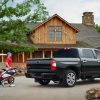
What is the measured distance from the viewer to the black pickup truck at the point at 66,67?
1919 centimetres

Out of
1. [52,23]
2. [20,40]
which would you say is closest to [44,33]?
[52,23]

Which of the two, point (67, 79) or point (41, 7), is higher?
point (41, 7)

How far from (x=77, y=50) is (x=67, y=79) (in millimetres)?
1742

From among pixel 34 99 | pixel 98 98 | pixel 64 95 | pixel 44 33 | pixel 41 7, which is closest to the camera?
pixel 98 98

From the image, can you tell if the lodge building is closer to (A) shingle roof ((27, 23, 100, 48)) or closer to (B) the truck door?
(A) shingle roof ((27, 23, 100, 48))

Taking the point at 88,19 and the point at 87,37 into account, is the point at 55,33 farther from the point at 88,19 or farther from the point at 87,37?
the point at 88,19

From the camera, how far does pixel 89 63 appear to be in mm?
20719

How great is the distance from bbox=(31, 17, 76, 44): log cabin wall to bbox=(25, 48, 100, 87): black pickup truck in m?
30.0

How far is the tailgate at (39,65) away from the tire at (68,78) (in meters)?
0.79

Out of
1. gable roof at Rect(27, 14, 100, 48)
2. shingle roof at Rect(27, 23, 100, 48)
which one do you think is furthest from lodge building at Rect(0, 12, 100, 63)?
shingle roof at Rect(27, 23, 100, 48)

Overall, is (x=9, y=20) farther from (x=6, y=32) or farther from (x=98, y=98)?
(x=98, y=98)

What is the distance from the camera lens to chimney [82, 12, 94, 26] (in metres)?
64.8

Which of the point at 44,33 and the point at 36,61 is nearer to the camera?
the point at 36,61

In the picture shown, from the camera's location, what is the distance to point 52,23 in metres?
51.8
